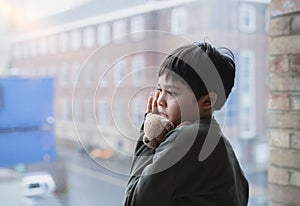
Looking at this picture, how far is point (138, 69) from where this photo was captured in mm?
1243

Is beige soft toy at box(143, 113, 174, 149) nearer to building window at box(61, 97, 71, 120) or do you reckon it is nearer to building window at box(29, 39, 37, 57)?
building window at box(61, 97, 71, 120)

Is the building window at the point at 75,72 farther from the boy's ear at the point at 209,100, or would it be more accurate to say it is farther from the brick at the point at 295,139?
the brick at the point at 295,139

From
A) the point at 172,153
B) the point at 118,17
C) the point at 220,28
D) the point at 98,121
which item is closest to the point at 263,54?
the point at 220,28

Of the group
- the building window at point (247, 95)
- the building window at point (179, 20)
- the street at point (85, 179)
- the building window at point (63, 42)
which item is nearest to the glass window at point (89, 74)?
the building window at point (63, 42)

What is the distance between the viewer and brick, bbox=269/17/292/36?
1.46 metres

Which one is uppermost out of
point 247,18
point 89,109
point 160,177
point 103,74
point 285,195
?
point 247,18

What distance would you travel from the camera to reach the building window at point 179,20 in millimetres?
1449

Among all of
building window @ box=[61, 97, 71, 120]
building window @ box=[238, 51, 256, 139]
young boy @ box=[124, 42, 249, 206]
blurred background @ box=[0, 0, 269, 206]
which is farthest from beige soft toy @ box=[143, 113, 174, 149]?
building window @ box=[238, 51, 256, 139]

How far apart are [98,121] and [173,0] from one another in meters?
0.51

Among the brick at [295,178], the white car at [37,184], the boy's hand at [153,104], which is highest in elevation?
the boy's hand at [153,104]

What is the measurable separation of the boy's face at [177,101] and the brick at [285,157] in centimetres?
66

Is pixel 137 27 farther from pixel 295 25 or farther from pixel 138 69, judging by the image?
pixel 295 25

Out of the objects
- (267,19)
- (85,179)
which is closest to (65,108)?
(85,179)

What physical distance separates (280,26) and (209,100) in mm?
661
